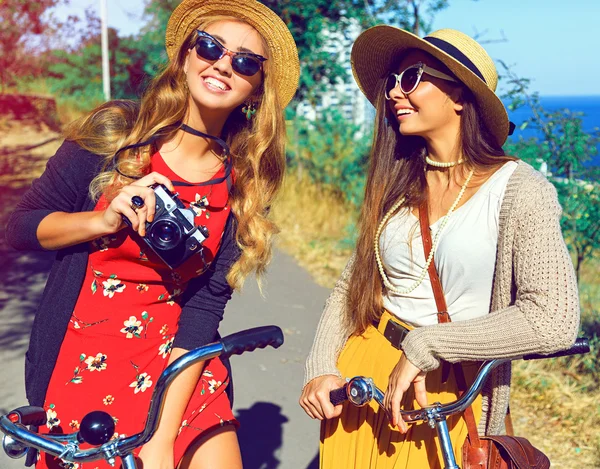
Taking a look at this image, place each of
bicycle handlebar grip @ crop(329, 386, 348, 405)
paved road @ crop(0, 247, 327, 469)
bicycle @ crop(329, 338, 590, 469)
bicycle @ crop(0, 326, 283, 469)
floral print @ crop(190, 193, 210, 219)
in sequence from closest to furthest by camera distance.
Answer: bicycle @ crop(0, 326, 283, 469), bicycle @ crop(329, 338, 590, 469), bicycle handlebar grip @ crop(329, 386, 348, 405), floral print @ crop(190, 193, 210, 219), paved road @ crop(0, 247, 327, 469)

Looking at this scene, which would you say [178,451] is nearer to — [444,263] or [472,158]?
[444,263]

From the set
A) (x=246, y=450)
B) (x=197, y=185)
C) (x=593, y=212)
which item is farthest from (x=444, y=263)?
(x=593, y=212)

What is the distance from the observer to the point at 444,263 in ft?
7.37

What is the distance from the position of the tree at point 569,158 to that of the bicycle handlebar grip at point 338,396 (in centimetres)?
339

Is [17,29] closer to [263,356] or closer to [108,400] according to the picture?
[263,356]

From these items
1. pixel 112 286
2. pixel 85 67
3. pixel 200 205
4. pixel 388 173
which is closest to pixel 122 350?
pixel 112 286

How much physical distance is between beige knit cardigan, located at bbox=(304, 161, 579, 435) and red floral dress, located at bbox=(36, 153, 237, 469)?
A: 2.46 ft

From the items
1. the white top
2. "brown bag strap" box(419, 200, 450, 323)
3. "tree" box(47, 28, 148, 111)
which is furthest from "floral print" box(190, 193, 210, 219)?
"tree" box(47, 28, 148, 111)

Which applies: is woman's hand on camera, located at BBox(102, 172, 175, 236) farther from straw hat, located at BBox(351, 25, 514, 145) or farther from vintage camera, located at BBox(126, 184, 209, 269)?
straw hat, located at BBox(351, 25, 514, 145)

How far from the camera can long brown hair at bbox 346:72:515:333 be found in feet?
7.68

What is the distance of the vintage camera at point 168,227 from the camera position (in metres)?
2.13

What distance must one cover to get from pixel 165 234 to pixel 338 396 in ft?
2.27

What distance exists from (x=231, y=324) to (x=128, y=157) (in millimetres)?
3449

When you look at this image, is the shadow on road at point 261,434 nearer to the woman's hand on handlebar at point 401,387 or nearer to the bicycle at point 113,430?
the woman's hand on handlebar at point 401,387
